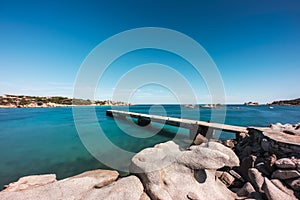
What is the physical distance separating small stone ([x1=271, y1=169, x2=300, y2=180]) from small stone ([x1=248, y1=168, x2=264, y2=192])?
0.36 metres

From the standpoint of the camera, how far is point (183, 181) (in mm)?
4398

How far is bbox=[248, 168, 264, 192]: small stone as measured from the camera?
4.19 m

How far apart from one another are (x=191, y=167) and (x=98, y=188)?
121 inches

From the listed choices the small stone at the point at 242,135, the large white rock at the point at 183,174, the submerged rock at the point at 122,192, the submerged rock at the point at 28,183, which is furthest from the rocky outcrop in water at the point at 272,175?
the submerged rock at the point at 28,183

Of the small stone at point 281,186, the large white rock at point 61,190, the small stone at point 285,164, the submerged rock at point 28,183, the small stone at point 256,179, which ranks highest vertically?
the small stone at point 285,164

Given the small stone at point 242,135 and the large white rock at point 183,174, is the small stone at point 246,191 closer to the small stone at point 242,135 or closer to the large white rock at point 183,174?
the large white rock at point 183,174

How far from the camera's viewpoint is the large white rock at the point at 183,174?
4066mm

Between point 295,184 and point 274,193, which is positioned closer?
point 274,193

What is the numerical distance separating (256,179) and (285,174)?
2.53ft

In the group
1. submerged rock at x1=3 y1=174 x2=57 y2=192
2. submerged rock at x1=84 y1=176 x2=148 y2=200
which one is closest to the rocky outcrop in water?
submerged rock at x1=84 y1=176 x2=148 y2=200

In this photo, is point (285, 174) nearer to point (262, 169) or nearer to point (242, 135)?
point (262, 169)

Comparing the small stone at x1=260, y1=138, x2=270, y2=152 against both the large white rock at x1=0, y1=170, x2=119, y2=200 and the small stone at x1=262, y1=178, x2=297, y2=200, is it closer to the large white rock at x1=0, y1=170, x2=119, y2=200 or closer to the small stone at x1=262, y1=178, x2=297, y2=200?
the small stone at x1=262, y1=178, x2=297, y2=200

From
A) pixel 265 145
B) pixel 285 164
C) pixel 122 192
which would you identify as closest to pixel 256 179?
pixel 285 164

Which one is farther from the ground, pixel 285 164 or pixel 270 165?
pixel 285 164
